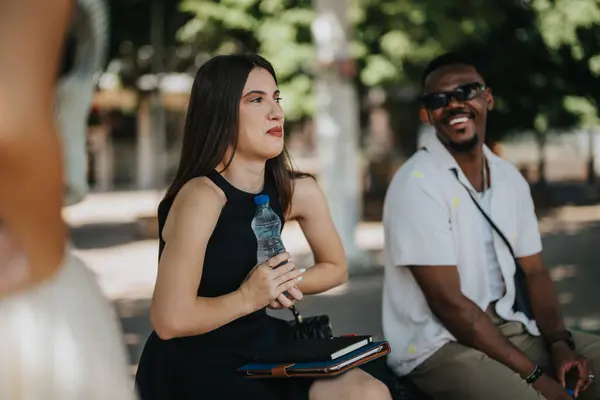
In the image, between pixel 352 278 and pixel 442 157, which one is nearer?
pixel 442 157

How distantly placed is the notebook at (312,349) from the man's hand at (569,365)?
1180 mm

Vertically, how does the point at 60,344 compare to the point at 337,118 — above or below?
below

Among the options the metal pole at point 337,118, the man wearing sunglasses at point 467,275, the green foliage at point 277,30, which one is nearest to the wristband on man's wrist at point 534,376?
the man wearing sunglasses at point 467,275

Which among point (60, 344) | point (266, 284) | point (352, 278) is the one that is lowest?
point (352, 278)

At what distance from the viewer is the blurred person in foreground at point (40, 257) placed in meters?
1.34

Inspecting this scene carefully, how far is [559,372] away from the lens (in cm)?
384

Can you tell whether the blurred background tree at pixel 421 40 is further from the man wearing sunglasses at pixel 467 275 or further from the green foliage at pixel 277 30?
the man wearing sunglasses at pixel 467 275

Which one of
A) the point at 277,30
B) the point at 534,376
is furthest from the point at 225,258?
the point at 277,30

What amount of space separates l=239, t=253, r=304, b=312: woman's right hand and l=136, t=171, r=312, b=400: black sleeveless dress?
17 cm

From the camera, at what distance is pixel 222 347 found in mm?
3016

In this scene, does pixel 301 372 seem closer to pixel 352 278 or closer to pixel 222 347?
pixel 222 347

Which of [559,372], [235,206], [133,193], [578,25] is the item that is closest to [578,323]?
[559,372]

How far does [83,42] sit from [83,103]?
0.10 meters

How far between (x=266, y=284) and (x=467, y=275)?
1.16 m
